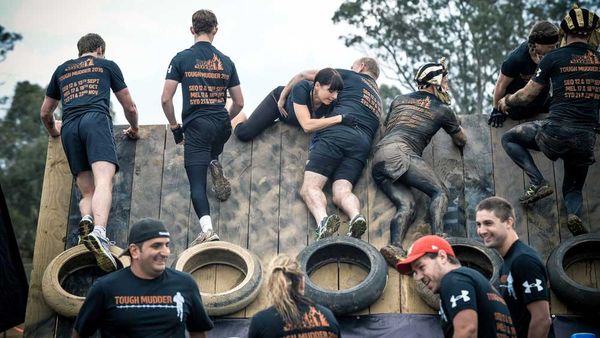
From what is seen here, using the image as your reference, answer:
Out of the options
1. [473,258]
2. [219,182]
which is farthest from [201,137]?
[473,258]

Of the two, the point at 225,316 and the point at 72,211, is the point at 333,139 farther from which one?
the point at 72,211

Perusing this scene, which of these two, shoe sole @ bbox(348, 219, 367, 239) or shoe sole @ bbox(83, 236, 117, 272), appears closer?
shoe sole @ bbox(83, 236, 117, 272)

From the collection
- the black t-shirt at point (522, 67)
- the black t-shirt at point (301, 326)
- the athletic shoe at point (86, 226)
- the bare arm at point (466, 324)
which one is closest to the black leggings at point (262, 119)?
the athletic shoe at point (86, 226)

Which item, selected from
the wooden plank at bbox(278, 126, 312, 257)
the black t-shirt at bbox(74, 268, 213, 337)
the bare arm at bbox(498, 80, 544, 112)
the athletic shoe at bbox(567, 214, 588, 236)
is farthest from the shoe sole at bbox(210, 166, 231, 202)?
the black t-shirt at bbox(74, 268, 213, 337)

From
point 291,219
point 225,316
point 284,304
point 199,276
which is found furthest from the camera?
point 291,219

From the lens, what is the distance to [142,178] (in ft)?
28.5

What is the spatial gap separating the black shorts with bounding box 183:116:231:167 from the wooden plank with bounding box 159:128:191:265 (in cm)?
65

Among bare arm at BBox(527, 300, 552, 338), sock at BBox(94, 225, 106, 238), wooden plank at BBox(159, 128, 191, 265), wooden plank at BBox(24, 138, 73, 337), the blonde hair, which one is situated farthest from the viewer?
wooden plank at BBox(159, 128, 191, 265)

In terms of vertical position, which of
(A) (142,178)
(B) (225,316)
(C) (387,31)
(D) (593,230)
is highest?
(C) (387,31)

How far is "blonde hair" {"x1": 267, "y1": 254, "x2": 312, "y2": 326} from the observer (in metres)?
4.62

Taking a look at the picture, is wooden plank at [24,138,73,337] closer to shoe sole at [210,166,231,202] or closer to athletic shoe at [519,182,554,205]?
shoe sole at [210,166,231,202]

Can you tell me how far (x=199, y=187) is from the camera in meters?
7.89

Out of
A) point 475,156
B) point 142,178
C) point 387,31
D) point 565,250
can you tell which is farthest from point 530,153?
point 387,31

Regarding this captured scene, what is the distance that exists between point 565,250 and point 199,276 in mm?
3325
